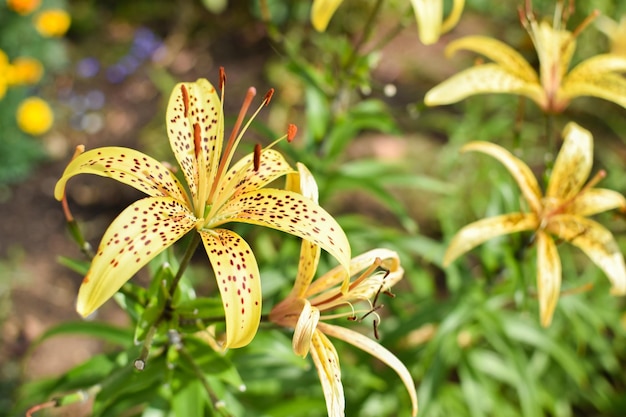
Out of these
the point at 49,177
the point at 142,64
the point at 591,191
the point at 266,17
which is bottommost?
the point at 49,177

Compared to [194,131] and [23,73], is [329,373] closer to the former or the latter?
[194,131]

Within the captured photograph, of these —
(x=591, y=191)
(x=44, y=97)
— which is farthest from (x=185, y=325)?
(x=44, y=97)

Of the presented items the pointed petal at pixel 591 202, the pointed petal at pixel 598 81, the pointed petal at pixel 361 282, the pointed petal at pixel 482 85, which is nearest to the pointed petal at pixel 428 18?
the pointed petal at pixel 482 85

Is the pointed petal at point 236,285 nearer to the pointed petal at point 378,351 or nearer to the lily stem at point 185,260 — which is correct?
the lily stem at point 185,260

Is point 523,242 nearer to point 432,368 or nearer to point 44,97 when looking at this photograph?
point 432,368

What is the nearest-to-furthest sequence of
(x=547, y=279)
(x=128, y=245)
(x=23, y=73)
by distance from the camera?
(x=128, y=245) → (x=547, y=279) → (x=23, y=73)

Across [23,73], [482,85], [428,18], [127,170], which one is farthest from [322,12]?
[23,73]
